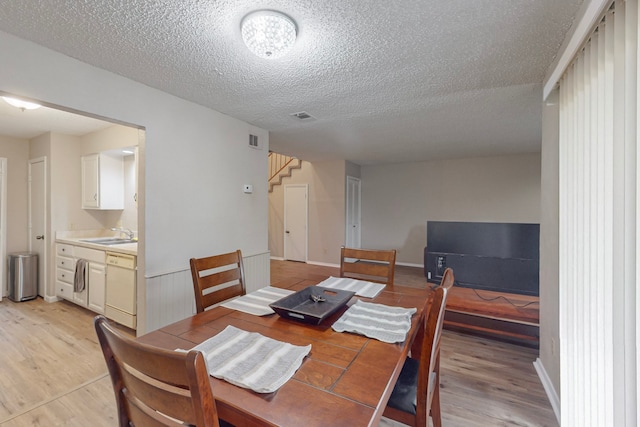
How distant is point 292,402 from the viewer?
78 centimetres

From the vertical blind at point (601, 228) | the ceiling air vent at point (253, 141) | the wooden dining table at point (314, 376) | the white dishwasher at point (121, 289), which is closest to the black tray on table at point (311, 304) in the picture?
the wooden dining table at point (314, 376)

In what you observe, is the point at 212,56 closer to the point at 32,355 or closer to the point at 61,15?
the point at 61,15

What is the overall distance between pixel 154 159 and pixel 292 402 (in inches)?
93.7

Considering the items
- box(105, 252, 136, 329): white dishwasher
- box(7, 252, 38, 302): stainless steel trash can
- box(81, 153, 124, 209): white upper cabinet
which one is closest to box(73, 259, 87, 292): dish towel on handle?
box(105, 252, 136, 329): white dishwasher

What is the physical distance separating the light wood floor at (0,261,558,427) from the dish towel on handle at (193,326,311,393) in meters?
0.94

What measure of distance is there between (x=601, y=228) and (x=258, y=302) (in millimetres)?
1805

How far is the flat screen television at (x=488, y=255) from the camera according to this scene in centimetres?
429

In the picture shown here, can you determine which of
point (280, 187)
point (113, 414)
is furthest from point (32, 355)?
point (280, 187)

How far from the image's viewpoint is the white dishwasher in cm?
285

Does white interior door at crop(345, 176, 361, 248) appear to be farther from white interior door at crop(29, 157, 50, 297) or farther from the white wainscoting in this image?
white interior door at crop(29, 157, 50, 297)

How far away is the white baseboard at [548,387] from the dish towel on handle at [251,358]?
1908 millimetres

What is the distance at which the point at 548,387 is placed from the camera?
78.6 inches

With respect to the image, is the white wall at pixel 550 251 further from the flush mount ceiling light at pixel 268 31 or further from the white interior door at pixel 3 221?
the white interior door at pixel 3 221

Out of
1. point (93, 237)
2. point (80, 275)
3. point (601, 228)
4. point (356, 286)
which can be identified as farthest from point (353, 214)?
point (601, 228)
